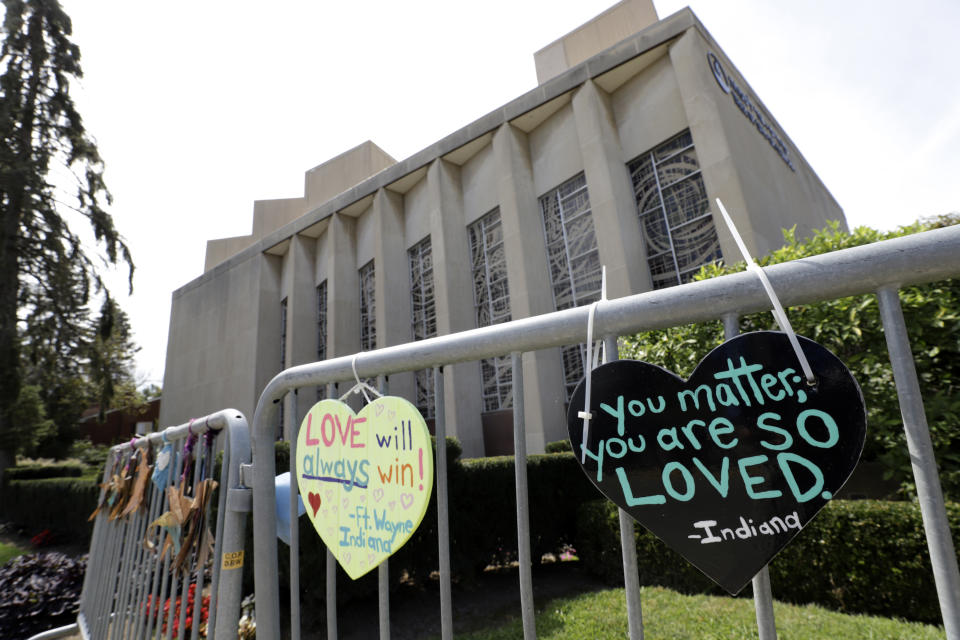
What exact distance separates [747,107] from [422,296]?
12.3 metres

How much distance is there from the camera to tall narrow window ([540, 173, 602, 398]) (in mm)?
13352

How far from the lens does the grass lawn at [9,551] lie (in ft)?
31.5

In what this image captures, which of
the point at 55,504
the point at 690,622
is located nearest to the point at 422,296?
the point at 55,504

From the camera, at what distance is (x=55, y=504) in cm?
1212

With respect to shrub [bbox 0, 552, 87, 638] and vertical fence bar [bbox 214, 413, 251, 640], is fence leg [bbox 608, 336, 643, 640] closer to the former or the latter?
vertical fence bar [bbox 214, 413, 251, 640]

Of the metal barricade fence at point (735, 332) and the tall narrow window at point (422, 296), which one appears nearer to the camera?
the metal barricade fence at point (735, 332)

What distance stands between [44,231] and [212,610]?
65.4 feet

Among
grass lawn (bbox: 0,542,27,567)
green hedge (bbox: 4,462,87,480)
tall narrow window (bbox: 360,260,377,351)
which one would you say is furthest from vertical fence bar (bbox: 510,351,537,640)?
green hedge (bbox: 4,462,87,480)

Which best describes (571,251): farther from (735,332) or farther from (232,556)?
(735,332)

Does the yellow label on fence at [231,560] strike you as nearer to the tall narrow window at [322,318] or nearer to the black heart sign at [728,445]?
the black heart sign at [728,445]

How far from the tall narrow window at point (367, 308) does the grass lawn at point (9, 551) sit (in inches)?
465

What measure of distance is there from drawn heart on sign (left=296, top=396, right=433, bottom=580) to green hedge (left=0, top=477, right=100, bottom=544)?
1151 cm

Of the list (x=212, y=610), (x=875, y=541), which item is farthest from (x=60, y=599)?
(x=875, y=541)

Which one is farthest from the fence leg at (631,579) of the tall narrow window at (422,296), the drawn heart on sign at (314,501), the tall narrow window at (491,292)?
the tall narrow window at (422,296)
